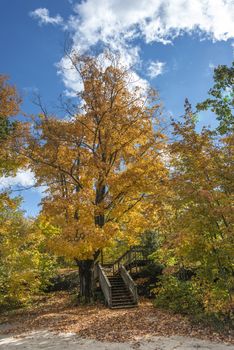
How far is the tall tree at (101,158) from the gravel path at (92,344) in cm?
568

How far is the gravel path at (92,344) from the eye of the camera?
877 centimetres

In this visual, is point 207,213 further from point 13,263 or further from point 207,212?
point 13,263

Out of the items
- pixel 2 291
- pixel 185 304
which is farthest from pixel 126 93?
pixel 2 291

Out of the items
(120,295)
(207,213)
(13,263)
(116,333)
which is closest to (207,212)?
(207,213)

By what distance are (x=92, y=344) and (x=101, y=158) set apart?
33.1 ft

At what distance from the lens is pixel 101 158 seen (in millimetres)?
17703

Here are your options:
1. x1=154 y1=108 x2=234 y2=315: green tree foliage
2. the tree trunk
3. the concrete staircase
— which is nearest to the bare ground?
x1=154 y1=108 x2=234 y2=315: green tree foliage

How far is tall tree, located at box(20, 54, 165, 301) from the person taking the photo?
16469mm

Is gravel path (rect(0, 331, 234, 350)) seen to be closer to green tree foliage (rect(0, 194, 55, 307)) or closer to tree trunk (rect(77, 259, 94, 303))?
A: green tree foliage (rect(0, 194, 55, 307))

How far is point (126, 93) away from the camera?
18266mm

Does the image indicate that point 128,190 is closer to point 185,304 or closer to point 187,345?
point 185,304

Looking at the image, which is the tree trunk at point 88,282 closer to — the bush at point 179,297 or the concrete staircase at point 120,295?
the concrete staircase at point 120,295

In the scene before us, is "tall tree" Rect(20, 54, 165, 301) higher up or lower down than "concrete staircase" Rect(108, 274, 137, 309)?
higher up

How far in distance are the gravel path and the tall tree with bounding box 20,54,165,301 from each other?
18.6 ft
